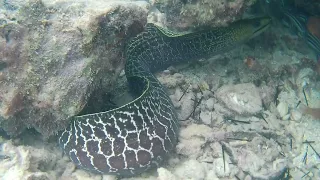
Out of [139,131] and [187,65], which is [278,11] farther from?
[139,131]

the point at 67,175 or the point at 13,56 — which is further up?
the point at 13,56

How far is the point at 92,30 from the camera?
3.56m

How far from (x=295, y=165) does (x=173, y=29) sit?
12.6 feet

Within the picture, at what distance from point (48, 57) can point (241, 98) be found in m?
3.83

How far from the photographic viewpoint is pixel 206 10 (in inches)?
195

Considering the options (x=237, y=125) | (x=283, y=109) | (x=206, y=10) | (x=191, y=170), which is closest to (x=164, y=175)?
(x=191, y=170)

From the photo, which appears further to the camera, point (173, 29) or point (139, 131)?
point (173, 29)

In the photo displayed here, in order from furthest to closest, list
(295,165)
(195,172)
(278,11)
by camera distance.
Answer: (278,11)
(295,165)
(195,172)

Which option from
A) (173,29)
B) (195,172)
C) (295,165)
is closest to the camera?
(195,172)

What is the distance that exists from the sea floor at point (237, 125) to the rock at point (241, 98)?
2 centimetres

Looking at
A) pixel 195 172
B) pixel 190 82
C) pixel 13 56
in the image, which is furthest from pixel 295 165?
pixel 13 56

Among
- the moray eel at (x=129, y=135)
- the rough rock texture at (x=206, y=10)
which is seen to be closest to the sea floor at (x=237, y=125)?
the moray eel at (x=129, y=135)

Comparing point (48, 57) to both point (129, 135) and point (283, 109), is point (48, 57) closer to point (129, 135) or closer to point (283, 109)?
point (129, 135)

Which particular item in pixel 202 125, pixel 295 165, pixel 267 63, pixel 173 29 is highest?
pixel 173 29
